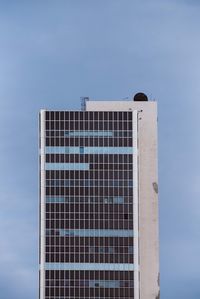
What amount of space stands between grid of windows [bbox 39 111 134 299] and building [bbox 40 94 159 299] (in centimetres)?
15

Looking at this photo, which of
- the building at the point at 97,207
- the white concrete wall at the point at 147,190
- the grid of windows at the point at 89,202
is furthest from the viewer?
Answer: the white concrete wall at the point at 147,190

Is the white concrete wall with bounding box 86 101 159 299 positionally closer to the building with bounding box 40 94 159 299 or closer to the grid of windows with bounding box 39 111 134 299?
the building with bounding box 40 94 159 299

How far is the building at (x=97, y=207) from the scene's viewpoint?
142 m

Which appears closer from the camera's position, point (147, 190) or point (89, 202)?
point (89, 202)

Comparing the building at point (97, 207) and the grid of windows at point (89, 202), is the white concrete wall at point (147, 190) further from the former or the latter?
the grid of windows at point (89, 202)

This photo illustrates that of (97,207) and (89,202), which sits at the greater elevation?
(89,202)

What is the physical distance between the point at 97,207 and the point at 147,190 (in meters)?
8.75

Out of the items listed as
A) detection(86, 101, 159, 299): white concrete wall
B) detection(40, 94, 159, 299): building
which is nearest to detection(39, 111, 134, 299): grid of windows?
detection(40, 94, 159, 299): building

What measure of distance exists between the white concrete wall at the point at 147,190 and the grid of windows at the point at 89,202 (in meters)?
2.69

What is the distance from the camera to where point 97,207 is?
5679 inches

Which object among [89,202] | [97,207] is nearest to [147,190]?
[97,207]

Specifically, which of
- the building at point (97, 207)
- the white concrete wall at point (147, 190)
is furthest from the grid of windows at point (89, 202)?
the white concrete wall at point (147, 190)

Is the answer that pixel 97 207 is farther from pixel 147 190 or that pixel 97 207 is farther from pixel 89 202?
pixel 147 190

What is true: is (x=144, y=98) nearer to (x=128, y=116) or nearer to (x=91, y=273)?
(x=128, y=116)
